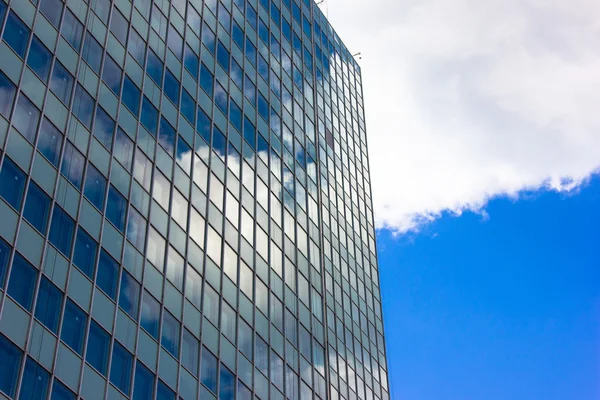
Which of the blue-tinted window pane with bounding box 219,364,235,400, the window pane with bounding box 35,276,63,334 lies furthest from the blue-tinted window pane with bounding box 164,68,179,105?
the window pane with bounding box 35,276,63,334

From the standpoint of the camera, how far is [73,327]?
2783 cm

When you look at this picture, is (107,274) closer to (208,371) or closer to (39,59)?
(208,371)

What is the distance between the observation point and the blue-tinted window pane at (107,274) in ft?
98.9

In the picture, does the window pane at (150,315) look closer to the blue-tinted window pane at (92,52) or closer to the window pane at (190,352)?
the window pane at (190,352)

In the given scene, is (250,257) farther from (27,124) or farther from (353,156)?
(353,156)

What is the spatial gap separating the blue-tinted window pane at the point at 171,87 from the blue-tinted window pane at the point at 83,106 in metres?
7.13

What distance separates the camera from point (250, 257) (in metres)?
42.3

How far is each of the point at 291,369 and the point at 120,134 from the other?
16.3 metres

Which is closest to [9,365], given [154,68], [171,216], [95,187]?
[95,187]

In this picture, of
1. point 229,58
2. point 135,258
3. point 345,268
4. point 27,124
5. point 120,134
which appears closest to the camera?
point 27,124

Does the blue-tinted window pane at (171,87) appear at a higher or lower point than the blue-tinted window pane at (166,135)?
higher

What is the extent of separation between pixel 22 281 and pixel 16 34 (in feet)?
33.0

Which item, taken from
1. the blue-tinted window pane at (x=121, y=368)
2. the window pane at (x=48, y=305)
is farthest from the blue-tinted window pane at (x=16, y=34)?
the blue-tinted window pane at (x=121, y=368)

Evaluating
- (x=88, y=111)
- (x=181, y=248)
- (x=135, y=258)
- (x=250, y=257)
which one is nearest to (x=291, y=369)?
(x=250, y=257)
